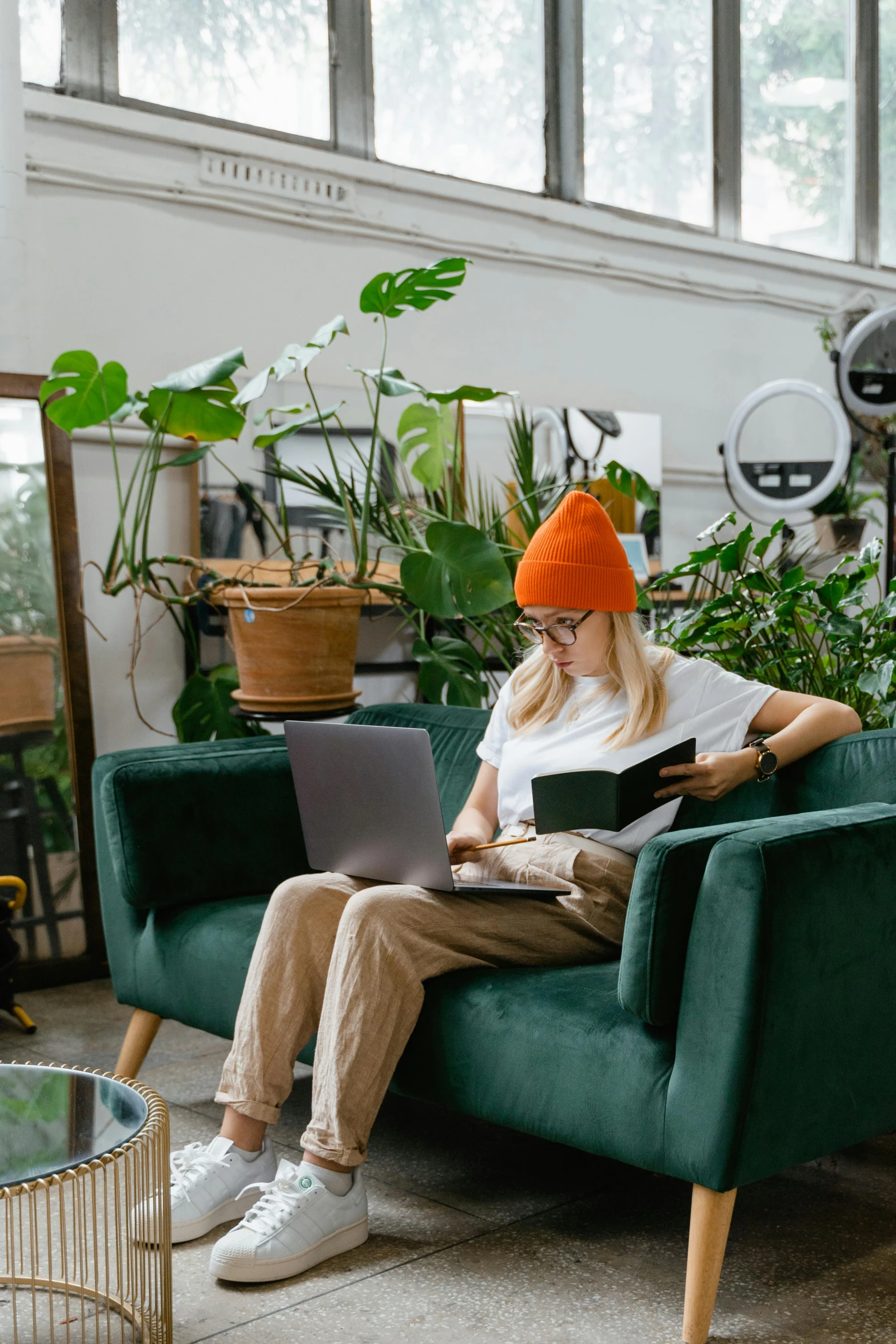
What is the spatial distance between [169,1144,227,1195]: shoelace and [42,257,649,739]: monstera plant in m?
1.38

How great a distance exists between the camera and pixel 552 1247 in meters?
1.87

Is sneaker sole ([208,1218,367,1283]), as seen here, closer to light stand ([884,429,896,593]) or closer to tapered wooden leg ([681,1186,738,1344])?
tapered wooden leg ([681,1186,738,1344])

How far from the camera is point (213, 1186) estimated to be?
1912 mm

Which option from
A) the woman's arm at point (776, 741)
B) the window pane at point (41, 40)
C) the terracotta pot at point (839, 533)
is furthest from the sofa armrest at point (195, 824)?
the terracotta pot at point (839, 533)

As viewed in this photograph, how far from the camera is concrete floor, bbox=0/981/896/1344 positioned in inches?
65.3

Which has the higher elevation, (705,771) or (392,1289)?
(705,771)

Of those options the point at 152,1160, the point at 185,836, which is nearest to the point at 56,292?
the point at 185,836

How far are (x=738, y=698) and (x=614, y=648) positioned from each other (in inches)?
8.1

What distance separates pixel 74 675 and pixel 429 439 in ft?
3.77

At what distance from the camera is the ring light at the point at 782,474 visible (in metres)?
4.77

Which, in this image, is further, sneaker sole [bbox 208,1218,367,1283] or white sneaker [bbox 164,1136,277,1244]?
white sneaker [bbox 164,1136,277,1244]

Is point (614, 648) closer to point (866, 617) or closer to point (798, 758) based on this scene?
point (798, 758)

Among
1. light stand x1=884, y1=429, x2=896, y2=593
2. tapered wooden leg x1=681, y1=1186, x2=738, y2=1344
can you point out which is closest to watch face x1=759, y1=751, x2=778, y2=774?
tapered wooden leg x1=681, y1=1186, x2=738, y2=1344

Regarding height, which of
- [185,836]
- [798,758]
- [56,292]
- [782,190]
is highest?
[782,190]
